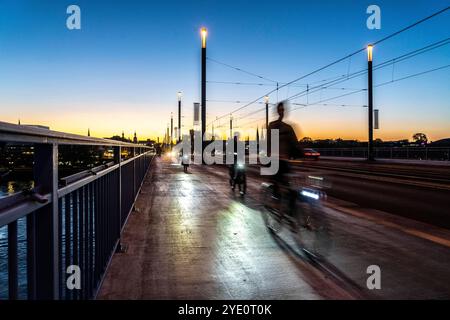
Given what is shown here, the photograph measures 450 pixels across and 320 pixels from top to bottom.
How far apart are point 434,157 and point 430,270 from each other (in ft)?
129

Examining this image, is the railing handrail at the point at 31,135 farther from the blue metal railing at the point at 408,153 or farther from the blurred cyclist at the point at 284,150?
the blue metal railing at the point at 408,153

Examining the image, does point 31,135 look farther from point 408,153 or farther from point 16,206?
point 408,153

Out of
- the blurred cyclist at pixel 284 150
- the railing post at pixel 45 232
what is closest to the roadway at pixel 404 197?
the blurred cyclist at pixel 284 150

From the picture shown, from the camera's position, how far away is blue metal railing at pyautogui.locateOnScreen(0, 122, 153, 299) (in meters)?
2.07

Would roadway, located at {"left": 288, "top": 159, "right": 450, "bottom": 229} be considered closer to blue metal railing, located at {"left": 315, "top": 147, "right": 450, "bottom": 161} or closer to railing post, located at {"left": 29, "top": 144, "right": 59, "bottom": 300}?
railing post, located at {"left": 29, "top": 144, "right": 59, "bottom": 300}

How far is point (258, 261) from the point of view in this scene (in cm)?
521

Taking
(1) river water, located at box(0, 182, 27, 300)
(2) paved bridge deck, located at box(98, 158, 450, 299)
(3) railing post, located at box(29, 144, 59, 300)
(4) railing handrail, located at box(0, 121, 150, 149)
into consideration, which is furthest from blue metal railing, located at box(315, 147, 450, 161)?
(3) railing post, located at box(29, 144, 59, 300)

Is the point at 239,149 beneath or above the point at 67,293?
above
